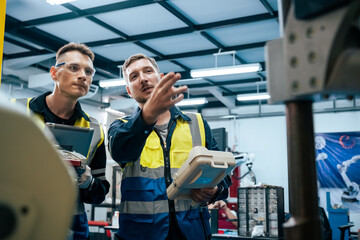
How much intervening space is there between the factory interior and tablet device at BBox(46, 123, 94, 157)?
0.21 feet

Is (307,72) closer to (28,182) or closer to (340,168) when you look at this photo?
(28,182)

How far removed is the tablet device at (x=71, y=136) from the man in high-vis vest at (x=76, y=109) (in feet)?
0.75

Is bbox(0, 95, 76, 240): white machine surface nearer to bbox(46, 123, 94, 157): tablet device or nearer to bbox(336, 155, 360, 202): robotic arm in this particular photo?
bbox(46, 123, 94, 157): tablet device

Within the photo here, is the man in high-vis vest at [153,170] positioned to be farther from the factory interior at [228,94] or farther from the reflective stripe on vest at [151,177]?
the factory interior at [228,94]

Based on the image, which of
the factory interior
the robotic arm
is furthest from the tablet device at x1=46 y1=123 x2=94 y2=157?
the robotic arm

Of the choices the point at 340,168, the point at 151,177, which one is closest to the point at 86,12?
the point at 151,177

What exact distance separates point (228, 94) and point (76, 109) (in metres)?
9.53

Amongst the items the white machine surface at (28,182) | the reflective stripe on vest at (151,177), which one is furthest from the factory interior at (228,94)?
the reflective stripe on vest at (151,177)

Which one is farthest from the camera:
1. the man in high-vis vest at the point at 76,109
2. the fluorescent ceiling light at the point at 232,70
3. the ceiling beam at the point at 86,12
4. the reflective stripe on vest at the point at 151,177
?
the fluorescent ceiling light at the point at 232,70

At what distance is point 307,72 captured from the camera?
28.8 inches

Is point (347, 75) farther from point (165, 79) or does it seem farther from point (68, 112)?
point (68, 112)

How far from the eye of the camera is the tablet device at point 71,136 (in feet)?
5.56

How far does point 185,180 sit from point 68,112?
2.82 ft

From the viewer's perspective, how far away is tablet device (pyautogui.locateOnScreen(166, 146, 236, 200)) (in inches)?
64.1
